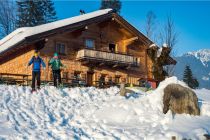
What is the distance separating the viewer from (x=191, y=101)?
16828 mm

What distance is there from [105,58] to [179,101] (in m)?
17.3

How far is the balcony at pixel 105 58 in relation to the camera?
32.2 m

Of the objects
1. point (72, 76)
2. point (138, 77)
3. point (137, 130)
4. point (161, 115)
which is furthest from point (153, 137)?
point (138, 77)

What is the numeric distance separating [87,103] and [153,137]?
19.4 ft

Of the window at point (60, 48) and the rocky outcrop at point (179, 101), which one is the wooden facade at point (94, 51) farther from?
the rocky outcrop at point (179, 101)

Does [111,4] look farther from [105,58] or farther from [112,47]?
[105,58]

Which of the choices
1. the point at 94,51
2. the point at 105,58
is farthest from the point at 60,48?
the point at 105,58

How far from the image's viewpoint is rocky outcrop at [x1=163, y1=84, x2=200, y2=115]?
1645 cm

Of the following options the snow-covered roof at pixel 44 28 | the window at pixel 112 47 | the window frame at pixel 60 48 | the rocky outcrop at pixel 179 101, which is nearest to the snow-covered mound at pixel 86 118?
A: the rocky outcrop at pixel 179 101

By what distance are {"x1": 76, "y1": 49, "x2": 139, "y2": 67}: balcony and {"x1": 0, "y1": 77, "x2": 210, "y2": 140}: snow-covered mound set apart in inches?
487

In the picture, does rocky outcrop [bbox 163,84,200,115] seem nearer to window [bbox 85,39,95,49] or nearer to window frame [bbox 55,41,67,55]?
window frame [bbox 55,41,67,55]

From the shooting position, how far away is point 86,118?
1577 centimetres

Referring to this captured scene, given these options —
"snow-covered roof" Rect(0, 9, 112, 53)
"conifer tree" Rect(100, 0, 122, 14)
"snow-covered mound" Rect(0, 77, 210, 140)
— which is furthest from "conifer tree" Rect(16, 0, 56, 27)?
"snow-covered mound" Rect(0, 77, 210, 140)

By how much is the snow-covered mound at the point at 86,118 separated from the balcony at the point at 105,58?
12.4 meters
